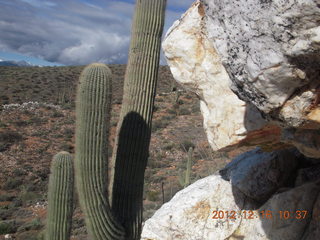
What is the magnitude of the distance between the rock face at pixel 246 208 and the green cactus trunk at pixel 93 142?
1543 mm

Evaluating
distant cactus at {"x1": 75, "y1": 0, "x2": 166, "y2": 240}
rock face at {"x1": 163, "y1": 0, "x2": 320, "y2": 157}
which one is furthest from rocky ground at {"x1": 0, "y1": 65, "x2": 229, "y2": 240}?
rock face at {"x1": 163, "y1": 0, "x2": 320, "y2": 157}

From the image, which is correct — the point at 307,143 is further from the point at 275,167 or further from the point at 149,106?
the point at 149,106

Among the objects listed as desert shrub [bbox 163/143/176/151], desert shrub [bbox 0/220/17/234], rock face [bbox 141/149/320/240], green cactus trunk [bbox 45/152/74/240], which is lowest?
desert shrub [bbox 0/220/17/234]

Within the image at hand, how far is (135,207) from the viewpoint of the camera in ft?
17.2

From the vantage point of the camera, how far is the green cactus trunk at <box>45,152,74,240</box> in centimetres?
573

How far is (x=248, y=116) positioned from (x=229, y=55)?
64cm

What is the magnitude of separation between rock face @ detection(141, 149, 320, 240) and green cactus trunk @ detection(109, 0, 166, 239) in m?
1.92

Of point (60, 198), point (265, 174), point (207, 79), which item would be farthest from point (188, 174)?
point (207, 79)

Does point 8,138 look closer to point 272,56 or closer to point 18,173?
point 18,173

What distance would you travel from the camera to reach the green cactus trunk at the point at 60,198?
5727 millimetres

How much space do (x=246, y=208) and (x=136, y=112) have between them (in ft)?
8.21

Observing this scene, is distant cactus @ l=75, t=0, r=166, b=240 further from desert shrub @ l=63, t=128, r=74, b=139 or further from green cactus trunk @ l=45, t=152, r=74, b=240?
desert shrub @ l=63, t=128, r=74, b=139

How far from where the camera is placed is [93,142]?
4484mm

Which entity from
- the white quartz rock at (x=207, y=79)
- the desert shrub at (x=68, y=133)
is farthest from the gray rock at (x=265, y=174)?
the desert shrub at (x=68, y=133)
